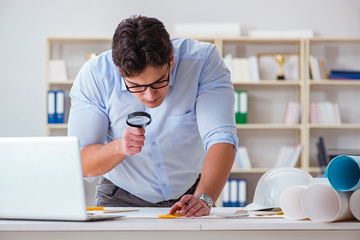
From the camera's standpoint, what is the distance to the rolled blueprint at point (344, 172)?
4.37 ft

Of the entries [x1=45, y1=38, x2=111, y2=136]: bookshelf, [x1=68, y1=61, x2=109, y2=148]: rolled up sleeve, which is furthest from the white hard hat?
[x1=45, y1=38, x2=111, y2=136]: bookshelf

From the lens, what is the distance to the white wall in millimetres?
5344

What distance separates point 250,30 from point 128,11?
1.26 metres

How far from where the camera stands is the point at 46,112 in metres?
5.15

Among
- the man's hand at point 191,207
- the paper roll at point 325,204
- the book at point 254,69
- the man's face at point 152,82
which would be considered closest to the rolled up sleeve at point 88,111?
the man's face at point 152,82

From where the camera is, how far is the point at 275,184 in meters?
1.85

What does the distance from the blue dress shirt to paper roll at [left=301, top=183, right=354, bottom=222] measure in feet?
1.91

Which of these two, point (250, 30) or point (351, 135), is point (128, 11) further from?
point (351, 135)

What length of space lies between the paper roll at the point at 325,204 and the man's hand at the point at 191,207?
1.08 ft

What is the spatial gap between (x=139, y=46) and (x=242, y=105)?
3.54 m

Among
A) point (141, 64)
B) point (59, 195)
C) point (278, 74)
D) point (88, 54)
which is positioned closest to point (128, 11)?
point (88, 54)

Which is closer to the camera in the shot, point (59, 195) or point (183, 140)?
point (59, 195)

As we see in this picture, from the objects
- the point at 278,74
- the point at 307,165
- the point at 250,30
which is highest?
the point at 250,30

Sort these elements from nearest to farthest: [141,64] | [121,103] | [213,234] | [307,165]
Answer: [213,234], [141,64], [121,103], [307,165]
